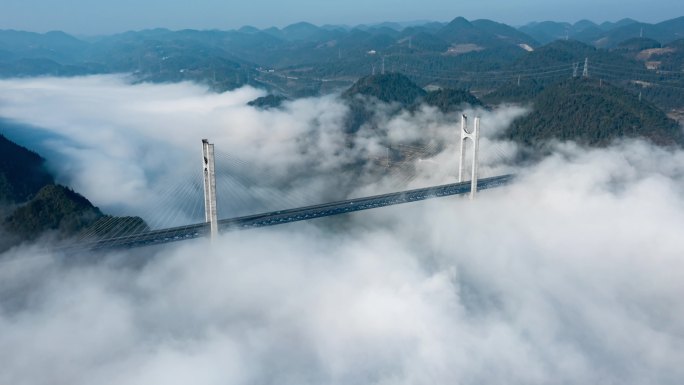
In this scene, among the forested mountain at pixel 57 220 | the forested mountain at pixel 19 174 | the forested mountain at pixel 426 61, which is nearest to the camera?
the forested mountain at pixel 57 220

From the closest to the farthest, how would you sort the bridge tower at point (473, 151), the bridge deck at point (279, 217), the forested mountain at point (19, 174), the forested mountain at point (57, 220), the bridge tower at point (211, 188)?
the bridge deck at point (279, 217) → the bridge tower at point (211, 188) → the forested mountain at point (57, 220) → the forested mountain at point (19, 174) → the bridge tower at point (473, 151)

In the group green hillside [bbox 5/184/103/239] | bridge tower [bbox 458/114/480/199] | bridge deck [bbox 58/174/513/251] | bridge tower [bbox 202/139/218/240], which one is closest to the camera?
bridge deck [bbox 58/174/513/251]

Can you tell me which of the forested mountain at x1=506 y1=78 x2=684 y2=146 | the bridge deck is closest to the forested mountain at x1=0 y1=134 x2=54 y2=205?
the bridge deck

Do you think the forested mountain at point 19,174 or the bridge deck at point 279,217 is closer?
the bridge deck at point 279,217

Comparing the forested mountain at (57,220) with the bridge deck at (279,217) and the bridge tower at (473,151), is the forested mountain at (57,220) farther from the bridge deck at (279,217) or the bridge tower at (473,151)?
the bridge tower at (473,151)

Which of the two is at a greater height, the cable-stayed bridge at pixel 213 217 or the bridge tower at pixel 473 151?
the bridge tower at pixel 473 151

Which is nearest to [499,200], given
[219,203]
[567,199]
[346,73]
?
[567,199]

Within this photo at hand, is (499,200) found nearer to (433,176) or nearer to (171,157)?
(433,176)

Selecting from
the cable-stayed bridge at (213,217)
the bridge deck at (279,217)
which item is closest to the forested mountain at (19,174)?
the cable-stayed bridge at (213,217)

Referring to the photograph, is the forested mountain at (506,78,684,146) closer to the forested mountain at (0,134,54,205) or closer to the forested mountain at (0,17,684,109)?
the forested mountain at (0,17,684,109)
